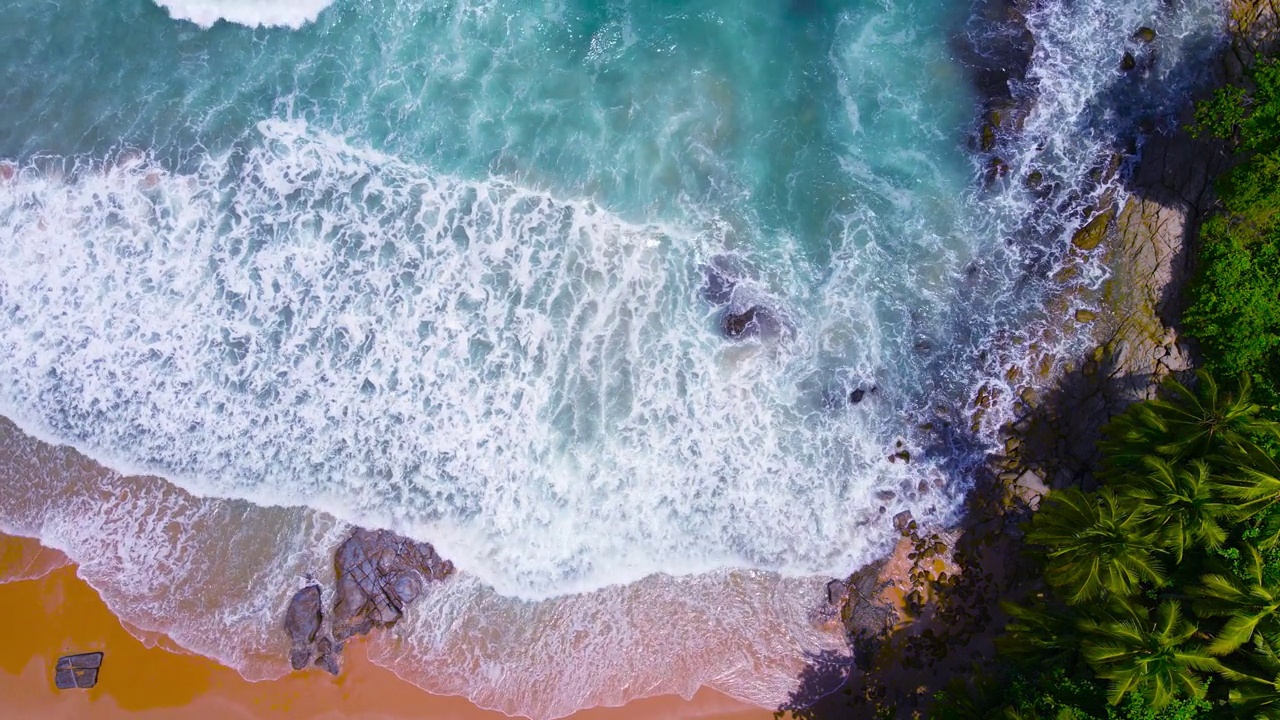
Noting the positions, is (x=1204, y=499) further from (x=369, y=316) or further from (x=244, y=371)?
(x=244, y=371)

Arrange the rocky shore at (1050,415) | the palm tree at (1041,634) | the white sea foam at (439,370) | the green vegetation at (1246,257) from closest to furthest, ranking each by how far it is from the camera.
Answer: the palm tree at (1041,634) < the green vegetation at (1246,257) < the rocky shore at (1050,415) < the white sea foam at (439,370)

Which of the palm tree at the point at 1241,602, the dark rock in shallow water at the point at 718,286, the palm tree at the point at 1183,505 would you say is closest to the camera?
the palm tree at the point at 1241,602

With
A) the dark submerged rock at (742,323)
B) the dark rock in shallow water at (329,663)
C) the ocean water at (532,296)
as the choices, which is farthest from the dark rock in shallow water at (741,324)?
the dark rock in shallow water at (329,663)

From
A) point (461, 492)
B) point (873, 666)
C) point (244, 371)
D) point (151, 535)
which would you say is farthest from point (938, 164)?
point (151, 535)

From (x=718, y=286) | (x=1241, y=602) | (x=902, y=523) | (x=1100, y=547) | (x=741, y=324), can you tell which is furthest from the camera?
(x=718, y=286)

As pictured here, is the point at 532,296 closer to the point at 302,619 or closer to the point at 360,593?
the point at 360,593

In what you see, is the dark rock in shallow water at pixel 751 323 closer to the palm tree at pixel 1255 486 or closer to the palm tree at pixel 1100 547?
the palm tree at pixel 1100 547

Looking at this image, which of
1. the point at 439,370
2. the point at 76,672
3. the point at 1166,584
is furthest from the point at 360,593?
the point at 1166,584

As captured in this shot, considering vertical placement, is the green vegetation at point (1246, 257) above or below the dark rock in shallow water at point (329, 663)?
above
